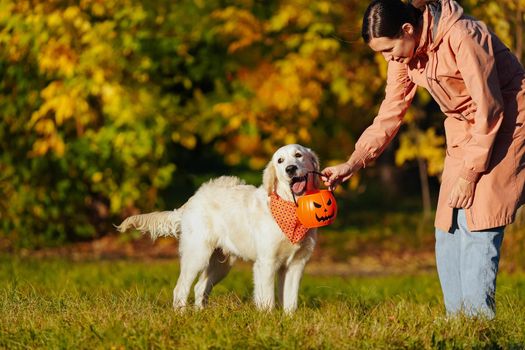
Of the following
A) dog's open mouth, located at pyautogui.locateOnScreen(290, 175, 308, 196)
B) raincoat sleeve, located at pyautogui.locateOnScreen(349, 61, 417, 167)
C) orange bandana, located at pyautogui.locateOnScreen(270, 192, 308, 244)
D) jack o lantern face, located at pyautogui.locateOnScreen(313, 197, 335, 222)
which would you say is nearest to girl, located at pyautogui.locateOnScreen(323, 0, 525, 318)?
raincoat sleeve, located at pyautogui.locateOnScreen(349, 61, 417, 167)

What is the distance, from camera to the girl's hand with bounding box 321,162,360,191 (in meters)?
5.39

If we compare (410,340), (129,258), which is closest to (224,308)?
(410,340)

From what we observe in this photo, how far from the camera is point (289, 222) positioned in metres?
6.50

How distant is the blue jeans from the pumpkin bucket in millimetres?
978

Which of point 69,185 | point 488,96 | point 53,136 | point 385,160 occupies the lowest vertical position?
point 385,160

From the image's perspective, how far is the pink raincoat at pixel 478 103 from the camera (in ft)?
15.1

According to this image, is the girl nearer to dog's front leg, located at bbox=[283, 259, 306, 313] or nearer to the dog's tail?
dog's front leg, located at bbox=[283, 259, 306, 313]

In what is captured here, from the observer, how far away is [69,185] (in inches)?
512

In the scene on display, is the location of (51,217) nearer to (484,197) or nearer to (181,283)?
(181,283)

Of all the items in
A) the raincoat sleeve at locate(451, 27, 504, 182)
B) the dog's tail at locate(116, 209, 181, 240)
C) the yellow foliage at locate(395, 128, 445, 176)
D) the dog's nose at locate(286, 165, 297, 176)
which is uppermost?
the raincoat sleeve at locate(451, 27, 504, 182)

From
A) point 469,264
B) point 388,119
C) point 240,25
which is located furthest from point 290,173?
point 240,25

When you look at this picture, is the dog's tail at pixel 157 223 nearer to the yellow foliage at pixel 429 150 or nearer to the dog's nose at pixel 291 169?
the dog's nose at pixel 291 169

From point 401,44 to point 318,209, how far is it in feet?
5.31

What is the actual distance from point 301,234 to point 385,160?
48.4ft
